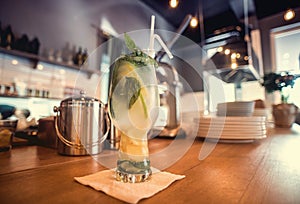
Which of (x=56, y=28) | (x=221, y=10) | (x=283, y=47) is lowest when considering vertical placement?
(x=283, y=47)

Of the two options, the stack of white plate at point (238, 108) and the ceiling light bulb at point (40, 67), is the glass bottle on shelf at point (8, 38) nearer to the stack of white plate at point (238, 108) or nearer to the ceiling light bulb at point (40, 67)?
the ceiling light bulb at point (40, 67)

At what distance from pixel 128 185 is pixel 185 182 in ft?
0.33

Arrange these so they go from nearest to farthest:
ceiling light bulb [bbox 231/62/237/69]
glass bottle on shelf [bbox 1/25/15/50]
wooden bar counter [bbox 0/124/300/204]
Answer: wooden bar counter [bbox 0/124/300/204] → glass bottle on shelf [bbox 1/25/15/50] → ceiling light bulb [bbox 231/62/237/69]

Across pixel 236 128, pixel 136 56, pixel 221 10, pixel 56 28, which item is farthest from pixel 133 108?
pixel 221 10

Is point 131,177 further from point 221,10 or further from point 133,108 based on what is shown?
point 221,10

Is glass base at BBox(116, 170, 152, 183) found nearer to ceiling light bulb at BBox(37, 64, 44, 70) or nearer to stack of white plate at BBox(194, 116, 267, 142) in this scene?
stack of white plate at BBox(194, 116, 267, 142)

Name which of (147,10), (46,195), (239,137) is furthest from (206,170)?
(147,10)

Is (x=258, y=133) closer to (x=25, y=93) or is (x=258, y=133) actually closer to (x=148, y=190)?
(x=148, y=190)

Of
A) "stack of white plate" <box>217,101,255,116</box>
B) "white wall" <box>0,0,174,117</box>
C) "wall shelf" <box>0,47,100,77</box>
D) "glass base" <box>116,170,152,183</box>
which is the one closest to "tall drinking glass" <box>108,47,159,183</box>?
"glass base" <box>116,170,152,183</box>

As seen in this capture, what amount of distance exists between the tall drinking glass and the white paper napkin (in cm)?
2

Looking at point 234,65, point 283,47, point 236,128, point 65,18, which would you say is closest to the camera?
point 236,128

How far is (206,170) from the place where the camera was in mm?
378

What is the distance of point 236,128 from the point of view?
2.45ft

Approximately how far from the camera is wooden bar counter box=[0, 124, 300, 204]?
24 centimetres
